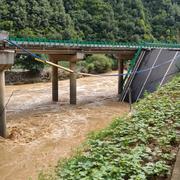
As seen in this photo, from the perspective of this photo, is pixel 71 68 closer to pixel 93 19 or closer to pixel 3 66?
pixel 3 66

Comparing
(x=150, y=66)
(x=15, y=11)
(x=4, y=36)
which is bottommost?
(x=150, y=66)

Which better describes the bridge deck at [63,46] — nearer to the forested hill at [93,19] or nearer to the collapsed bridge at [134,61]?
the collapsed bridge at [134,61]

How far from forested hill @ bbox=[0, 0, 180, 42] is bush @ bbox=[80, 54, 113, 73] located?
6.96m

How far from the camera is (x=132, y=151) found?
5418 millimetres

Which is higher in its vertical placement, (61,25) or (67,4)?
(67,4)

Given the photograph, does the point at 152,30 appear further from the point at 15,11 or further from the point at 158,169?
the point at 158,169

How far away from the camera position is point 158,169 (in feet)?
15.4

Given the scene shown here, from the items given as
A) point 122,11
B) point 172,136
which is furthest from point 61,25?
point 172,136

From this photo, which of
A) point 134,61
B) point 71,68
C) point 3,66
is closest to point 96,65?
point 134,61

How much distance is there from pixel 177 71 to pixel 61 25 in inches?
1516

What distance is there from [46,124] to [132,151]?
1289 cm

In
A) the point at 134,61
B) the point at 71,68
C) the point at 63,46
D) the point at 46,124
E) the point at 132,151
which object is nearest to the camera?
the point at 132,151

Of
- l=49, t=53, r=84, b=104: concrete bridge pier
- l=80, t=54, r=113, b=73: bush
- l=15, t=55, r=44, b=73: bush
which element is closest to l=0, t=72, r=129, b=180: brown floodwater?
l=49, t=53, r=84, b=104: concrete bridge pier

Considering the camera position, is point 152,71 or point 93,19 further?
point 93,19
